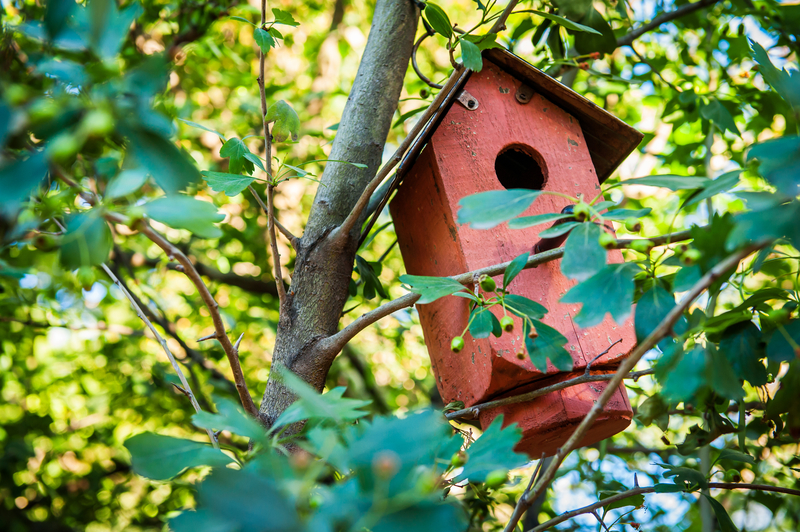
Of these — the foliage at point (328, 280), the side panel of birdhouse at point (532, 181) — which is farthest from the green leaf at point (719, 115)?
the side panel of birdhouse at point (532, 181)

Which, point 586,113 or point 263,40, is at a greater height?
point 263,40

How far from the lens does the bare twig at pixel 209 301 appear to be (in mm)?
844

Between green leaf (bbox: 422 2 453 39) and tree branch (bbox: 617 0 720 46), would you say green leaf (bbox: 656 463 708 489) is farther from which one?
Result: tree branch (bbox: 617 0 720 46)

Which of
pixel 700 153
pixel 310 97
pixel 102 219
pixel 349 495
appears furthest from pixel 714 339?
pixel 310 97

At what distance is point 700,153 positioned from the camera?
8.28 feet

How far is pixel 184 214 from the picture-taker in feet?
2.24

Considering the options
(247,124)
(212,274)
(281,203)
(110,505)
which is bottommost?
(110,505)

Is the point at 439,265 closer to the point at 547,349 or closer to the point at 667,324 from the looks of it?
the point at 547,349

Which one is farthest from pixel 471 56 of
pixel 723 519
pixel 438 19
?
pixel 723 519

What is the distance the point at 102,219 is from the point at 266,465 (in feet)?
1.14

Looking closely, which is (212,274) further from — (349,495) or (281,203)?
(349,495)

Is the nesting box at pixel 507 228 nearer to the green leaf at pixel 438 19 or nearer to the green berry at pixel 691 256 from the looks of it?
the green leaf at pixel 438 19

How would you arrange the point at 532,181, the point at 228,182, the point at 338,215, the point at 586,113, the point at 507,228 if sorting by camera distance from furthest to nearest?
the point at 532,181 < the point at 586,113 < the point at 338,215 < the point at 507,228 < the point at 228,182

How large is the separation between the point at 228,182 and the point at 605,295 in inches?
29.6
